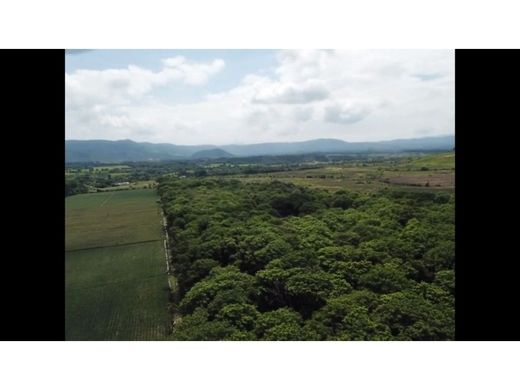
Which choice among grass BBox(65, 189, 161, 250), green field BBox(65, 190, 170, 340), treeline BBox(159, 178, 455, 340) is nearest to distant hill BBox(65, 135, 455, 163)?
grass BBox(65, 189, 161, 250)

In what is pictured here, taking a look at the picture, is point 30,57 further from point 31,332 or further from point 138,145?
A: point 138,145

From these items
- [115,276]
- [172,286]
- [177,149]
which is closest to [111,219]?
[115,276]

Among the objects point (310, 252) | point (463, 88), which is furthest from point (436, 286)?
point (463, 88)

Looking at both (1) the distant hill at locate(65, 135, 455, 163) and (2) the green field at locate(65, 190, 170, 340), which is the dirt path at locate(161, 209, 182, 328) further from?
(1) the distant hill at locate(65, 135, 455, 163)

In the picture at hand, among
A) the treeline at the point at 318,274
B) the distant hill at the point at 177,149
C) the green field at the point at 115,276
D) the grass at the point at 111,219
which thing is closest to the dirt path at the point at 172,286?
the green field at the point at 115,276

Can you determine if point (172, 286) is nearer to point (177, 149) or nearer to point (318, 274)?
point (318, 274)
